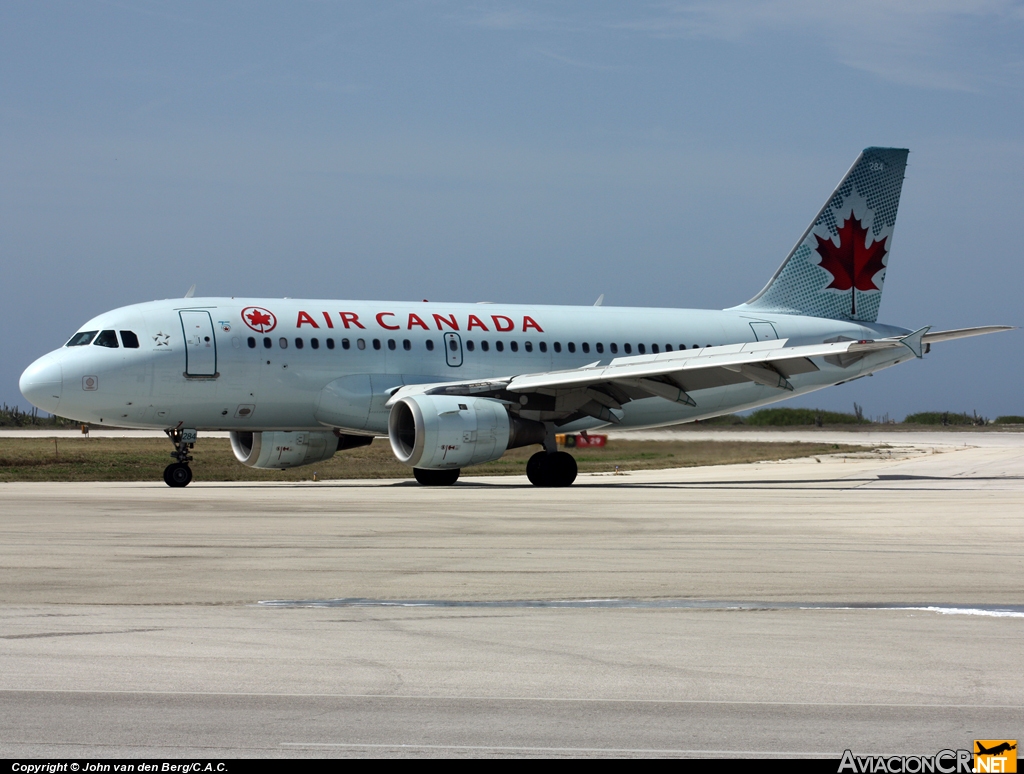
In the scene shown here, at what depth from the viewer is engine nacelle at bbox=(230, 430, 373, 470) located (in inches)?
1115

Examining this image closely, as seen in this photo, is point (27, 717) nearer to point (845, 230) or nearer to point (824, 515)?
point (824, 515)

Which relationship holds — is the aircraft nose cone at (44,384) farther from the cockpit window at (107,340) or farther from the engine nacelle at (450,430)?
the engine nacelle at (450,430)

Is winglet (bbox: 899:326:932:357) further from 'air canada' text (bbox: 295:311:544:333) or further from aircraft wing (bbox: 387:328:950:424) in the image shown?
'air canada' text (bbox: 295:311:544:333)

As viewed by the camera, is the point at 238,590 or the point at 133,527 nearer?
the point at 238,590

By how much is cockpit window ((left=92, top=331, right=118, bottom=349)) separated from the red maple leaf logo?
18.4 meters

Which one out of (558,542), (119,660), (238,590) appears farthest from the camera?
(558,542)

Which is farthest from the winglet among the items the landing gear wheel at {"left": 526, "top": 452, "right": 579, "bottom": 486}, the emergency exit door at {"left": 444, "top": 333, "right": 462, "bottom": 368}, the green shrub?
the green shrub

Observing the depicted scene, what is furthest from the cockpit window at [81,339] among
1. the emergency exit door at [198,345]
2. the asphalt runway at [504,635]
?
the asphalt runway at [504,635]

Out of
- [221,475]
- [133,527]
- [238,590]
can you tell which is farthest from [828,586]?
[221,475]

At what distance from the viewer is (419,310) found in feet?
93.8

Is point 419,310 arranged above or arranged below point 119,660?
above

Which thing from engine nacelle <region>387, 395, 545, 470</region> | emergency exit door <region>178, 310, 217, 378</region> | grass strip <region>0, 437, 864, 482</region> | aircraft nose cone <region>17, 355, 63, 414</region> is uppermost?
emergency exit door <region>178, 310, 217, 378</region>

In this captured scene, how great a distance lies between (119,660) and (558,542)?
23.5ft

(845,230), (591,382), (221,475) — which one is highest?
(845,230)
